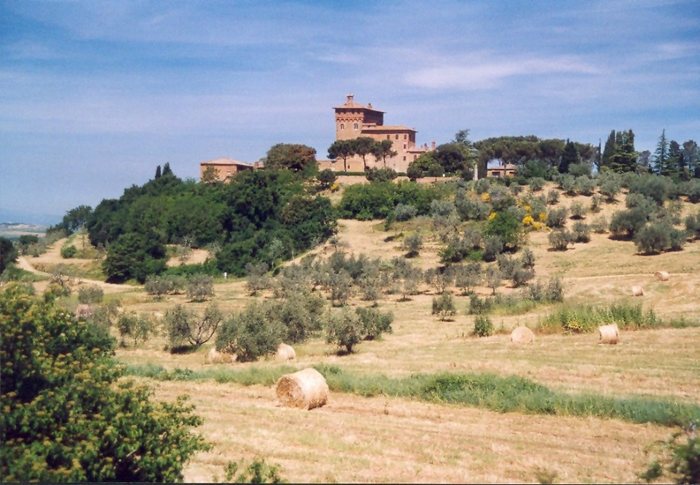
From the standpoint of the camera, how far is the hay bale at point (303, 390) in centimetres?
1358

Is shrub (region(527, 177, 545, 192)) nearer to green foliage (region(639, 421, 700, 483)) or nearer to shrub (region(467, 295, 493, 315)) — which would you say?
shrub (region(467, 295, 493, 315))

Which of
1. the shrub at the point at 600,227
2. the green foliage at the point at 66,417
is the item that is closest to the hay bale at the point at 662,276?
the shrub at the point at 600,227

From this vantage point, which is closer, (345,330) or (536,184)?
(345,330)

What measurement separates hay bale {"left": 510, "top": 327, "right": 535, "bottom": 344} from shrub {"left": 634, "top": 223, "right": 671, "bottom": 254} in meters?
29.2

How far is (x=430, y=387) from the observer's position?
14359 millimetres

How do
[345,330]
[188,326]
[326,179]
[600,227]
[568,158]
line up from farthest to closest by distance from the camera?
[568,158] < [326,179] < [600,227] < [188,326] < [345,330]

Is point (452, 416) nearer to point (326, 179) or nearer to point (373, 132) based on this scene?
point (326, 179)

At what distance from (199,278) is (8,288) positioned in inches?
1501

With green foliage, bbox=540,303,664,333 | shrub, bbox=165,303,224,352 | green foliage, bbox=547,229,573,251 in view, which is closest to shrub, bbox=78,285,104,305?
shrub, bbox=165,303,224,352

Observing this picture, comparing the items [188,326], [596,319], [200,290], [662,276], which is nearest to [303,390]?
[188,326]

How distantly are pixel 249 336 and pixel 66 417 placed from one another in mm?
13585

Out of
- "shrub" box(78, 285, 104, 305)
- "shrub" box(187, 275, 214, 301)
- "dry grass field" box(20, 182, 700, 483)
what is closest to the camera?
"dry grass field" box(20, 182, 700, 483)

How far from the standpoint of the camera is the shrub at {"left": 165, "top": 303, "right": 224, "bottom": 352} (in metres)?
25.2

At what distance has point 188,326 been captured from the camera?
25344 millimetres
